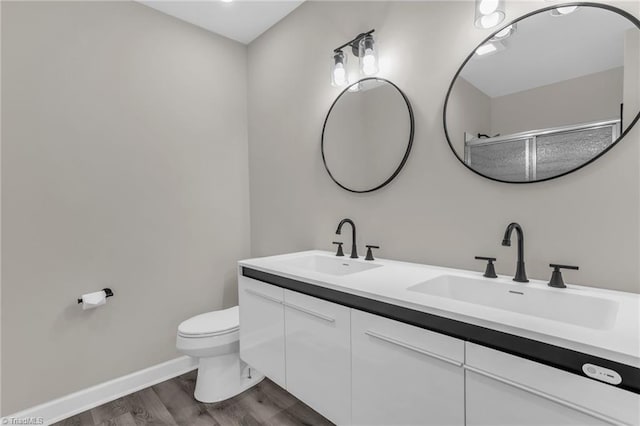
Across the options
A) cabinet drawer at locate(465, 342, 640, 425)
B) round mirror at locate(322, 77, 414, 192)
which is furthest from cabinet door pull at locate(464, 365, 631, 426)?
round mirror at locate(322, 77, 414, 192)

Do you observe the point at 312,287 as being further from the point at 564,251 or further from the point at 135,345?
the point at 135,345

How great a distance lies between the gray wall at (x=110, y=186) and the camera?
5.81 feet

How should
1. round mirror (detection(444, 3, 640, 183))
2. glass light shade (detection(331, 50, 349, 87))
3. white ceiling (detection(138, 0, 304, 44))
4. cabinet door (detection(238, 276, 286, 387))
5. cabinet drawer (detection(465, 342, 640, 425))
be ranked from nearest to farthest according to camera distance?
cabinet drawer (detection(465, 342, 640, 425)) < round mirror (detection(444, 3, 640, 183)) < cabinet door (detection(238, 276, 286, 387)) < glass light shade (detection(331, 50, 349, 87)) < white ceiling (detection(138, 0, 304, 44))

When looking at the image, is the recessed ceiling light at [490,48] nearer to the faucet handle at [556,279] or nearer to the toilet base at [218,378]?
the faucet handle at [556,279]

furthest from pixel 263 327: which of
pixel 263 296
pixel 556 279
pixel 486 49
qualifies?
pixel 486 49

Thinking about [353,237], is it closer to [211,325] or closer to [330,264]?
[330,264]

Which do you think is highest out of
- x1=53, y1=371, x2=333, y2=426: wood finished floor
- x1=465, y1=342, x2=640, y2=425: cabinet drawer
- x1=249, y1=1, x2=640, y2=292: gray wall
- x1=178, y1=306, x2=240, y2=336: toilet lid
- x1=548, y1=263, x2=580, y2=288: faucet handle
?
x1=249, y1=1, x2=640, y2=292: gray wall

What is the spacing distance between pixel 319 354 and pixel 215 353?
896mm

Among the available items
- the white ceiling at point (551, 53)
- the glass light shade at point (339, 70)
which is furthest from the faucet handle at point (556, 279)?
the glass light shade at point (339, 70)

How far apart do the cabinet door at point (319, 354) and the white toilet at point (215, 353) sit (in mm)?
618

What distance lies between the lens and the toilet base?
1.96 metres

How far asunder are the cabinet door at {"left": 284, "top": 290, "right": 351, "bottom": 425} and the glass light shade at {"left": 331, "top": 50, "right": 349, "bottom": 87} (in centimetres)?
133

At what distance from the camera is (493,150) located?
137cm

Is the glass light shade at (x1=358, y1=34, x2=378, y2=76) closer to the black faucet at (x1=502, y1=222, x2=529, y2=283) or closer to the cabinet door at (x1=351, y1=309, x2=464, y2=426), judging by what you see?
the black faucet at (x1=502, y1=222, x2=529, y2=283)
